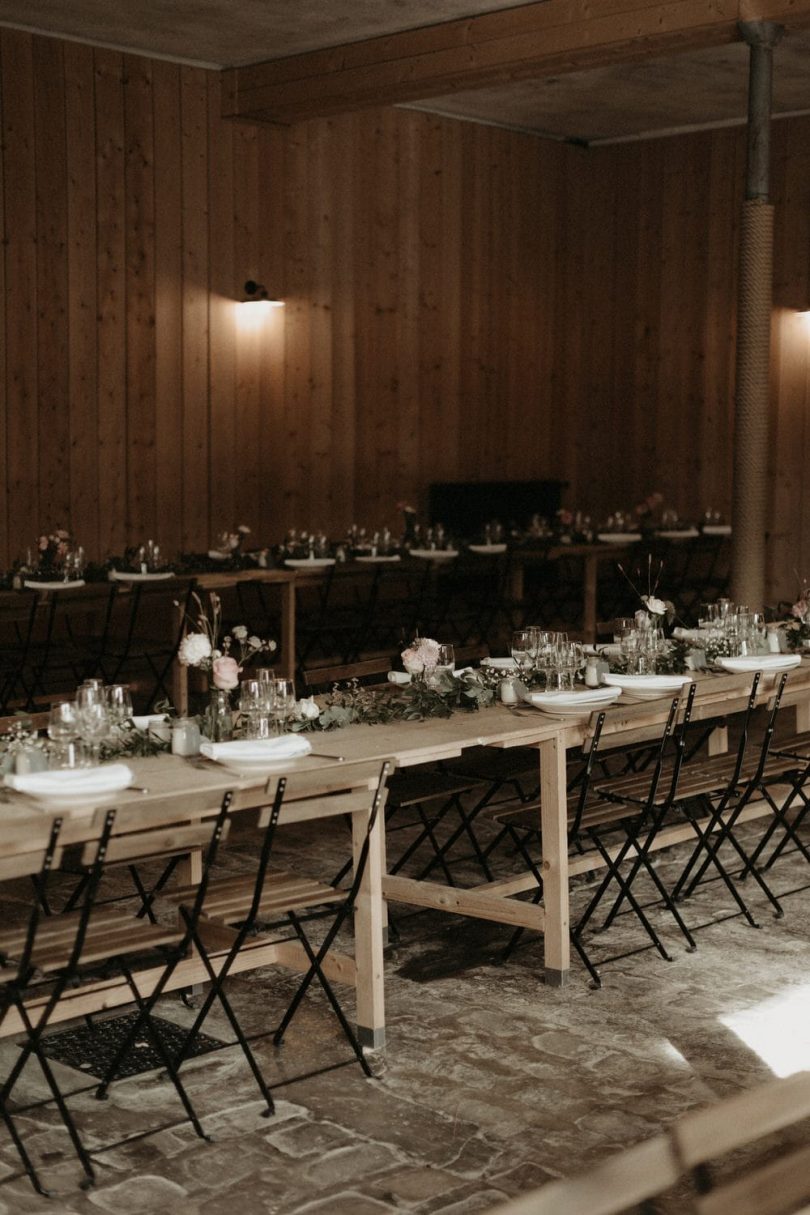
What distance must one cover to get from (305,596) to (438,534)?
1.51m

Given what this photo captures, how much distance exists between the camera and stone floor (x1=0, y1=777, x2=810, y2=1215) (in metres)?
3.78

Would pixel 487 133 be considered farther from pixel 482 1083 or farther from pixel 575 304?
pixel 482 1083

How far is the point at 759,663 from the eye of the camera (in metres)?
6.43

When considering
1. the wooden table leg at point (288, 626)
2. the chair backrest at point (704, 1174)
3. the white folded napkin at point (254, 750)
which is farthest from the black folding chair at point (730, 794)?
the wooden table leg at point (288, 626)

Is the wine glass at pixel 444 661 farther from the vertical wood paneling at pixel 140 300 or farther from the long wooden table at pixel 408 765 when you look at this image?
the vertical wood paneling at pixel 140 300

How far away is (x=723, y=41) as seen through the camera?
9336 mm

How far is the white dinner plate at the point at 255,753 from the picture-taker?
4637mm

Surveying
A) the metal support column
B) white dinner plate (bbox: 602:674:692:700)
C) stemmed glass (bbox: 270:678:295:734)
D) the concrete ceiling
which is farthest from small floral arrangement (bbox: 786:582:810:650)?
the concrete ceiling

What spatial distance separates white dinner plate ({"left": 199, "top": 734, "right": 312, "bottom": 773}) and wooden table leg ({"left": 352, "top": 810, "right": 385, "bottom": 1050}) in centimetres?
27

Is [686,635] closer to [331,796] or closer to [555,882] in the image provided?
[555,882]

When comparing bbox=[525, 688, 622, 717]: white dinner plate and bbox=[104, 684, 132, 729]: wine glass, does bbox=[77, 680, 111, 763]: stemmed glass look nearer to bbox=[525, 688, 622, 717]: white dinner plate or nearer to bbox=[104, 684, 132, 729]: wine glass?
bbox=[104, 684, 132, 729]: wine glass

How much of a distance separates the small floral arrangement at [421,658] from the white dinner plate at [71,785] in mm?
1446

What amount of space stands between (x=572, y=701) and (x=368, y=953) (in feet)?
4.45

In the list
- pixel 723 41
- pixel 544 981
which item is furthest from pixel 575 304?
pixel 544 981
